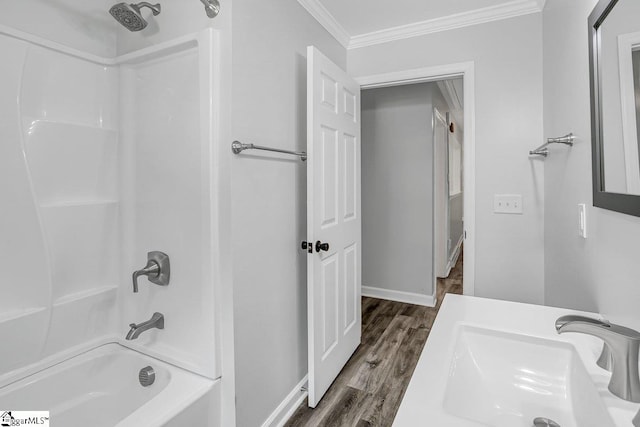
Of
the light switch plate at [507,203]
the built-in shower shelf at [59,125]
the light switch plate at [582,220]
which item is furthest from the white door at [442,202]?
the built-in shower shelf at [59,125]

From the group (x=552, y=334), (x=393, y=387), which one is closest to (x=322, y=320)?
(x=393, y=387)

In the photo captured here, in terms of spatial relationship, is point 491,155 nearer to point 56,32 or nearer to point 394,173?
point 394,173

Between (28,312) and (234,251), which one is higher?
(234,251)

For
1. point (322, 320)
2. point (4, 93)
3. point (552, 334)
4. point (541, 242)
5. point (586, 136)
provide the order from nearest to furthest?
point (552, 334)
point (586, 136)
point (4, 93)
point (322, 320)
point (541, 242)

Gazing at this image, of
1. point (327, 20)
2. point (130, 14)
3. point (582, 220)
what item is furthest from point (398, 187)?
point (130, 14)

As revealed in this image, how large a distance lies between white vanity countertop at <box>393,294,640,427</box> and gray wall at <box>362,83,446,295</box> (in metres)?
2.13

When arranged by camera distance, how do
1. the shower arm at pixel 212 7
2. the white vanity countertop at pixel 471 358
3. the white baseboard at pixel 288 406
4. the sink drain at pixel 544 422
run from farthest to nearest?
the white baseboard at pixel 288 406, the shower arm at pixel 212 7, the sink drain at pixel 544 422, the white vanity countertop at pixel 471 358

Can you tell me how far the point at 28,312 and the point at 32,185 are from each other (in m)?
0.54

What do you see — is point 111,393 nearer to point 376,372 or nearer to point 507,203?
point 376,372

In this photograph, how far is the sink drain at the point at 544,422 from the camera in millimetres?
773

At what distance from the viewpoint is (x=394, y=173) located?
3.55m

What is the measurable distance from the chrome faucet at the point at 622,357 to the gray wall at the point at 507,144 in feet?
4.95

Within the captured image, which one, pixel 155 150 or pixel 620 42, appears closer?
pixel 620 42

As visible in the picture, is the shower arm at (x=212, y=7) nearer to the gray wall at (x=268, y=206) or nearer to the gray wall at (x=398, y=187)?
the gray wall at (x=268, y=206)
